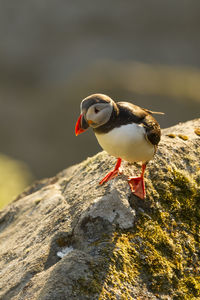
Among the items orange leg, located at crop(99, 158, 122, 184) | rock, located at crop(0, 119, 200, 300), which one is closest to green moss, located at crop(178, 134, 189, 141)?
rock, located at crop(0, 119, 200, 300)

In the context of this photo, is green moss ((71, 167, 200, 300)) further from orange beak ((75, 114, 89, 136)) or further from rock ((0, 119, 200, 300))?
orange beak ((75, 114, 89, 136))

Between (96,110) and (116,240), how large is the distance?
1.46 m

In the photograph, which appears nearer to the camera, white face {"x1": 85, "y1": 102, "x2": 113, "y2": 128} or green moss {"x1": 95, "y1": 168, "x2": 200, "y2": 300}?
green moss {"x1": 95, "y1": 168, "x2": 200, "y2": 300}

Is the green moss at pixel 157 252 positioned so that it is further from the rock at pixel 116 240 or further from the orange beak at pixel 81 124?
the orange beak at pixel 81 124

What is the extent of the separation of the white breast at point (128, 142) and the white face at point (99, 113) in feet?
0.57

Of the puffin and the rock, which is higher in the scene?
the puffin

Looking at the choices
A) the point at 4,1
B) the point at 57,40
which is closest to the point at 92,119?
the point at 57,40

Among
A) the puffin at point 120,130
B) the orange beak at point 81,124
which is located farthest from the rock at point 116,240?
the orange beak at point 81,124

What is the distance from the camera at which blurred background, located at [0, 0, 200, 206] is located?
15.9 metres

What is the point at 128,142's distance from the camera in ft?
14.9

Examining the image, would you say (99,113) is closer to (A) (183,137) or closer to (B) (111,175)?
Answer: (B) (111,175)

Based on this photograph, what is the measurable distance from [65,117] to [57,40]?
9.09 m

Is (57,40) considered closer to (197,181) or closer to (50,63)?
(50,63)

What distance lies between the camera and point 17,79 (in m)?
21.7
